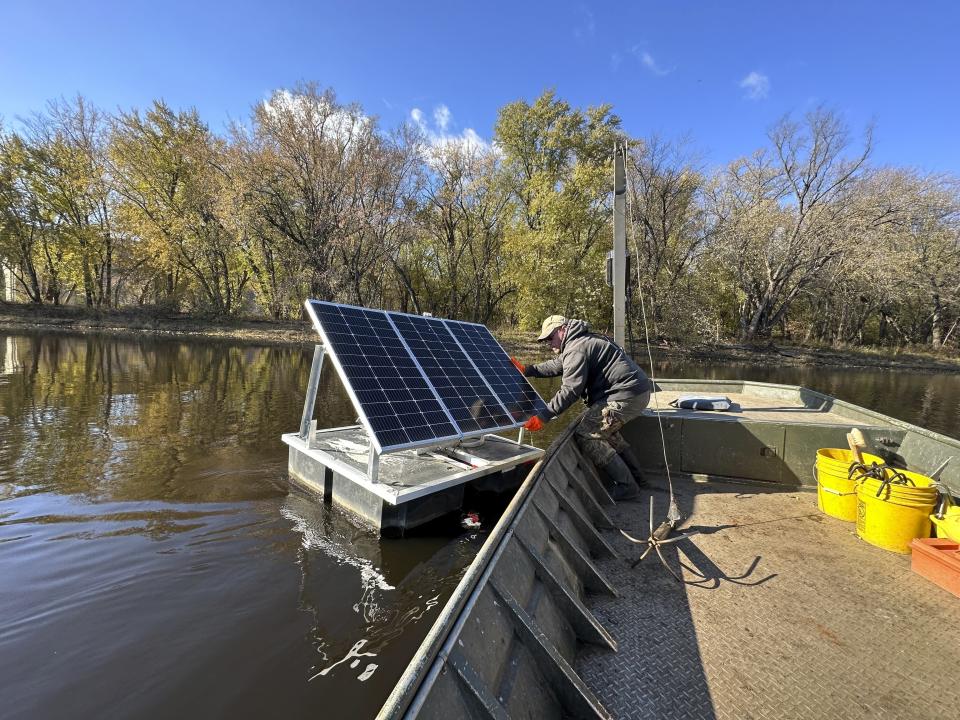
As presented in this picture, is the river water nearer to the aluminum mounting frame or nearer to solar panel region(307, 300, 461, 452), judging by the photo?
the aluminum mounting frame

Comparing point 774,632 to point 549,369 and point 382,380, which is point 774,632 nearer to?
point 549,369

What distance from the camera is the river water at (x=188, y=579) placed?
3.03 metres

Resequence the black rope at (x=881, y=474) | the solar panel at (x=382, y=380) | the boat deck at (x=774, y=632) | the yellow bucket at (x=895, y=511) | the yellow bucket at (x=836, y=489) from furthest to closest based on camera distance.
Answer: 1. the yellow bucket at (x=836, y=489)
2. the solar panel at (x=382, y=380)
3. the black rope at (x=881, y=474)
4. the yellow bucket at (x=895, y=511)
5. the boat deck at (x=774, y=632)

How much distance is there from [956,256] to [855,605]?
47591 millimetres

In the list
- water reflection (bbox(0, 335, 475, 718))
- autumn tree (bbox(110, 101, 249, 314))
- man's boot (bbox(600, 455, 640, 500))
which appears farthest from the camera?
autumn tree (bbox(110, 101, 249, 314))

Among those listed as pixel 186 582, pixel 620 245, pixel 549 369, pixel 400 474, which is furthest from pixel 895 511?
pixel 186 582

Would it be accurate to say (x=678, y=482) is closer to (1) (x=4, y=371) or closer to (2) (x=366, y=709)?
(2) (x=366, y=709)

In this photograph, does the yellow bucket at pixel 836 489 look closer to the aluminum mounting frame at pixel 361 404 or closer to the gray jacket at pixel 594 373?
the gray jacket at pixel 594 373

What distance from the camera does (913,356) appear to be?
110 feet

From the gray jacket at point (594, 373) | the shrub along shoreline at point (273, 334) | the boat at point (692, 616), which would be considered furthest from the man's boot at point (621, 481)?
the shrub along shoreline at point (273, 334)

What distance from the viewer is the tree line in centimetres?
2961

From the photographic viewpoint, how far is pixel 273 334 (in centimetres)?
3019

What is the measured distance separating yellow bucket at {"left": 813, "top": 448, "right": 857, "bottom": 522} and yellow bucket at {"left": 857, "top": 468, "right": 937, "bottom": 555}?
0.36 metres

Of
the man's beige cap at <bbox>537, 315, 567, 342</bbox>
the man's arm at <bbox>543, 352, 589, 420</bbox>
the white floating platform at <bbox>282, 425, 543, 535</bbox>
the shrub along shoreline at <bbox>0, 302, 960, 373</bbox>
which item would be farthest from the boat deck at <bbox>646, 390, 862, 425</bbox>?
the shrub along shoreline at <bbox>0, 302, 960, 373</bbox>
